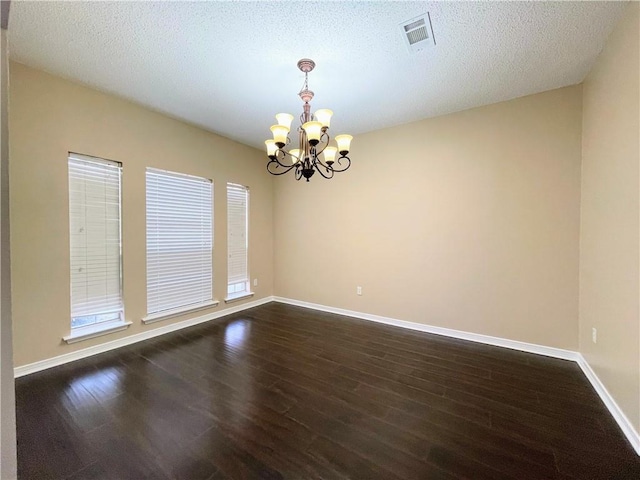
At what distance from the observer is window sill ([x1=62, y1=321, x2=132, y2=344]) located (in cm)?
269

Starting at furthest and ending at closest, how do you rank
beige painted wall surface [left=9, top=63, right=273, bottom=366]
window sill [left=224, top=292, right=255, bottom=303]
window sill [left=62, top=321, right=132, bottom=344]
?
1. window sill [left=224, top=292, right=255, bottom=303]
2. window sill [left=62, top=321, right=132, bottom=344]
3. beige painted wall surface [left=9, top=63, right=273, bottom=366]

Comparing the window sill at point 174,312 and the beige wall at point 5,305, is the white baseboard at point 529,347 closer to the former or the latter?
the window sill at point 174,312

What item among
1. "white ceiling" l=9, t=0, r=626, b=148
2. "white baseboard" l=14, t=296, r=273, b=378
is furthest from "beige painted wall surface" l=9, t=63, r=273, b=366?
"white ceiling" l=9, t=0, r=626, b=148

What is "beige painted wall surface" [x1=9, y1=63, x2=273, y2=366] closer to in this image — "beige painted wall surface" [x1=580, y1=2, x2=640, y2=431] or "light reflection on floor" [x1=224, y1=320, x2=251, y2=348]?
"light reflection on floor" [x1=224, y1=320, x2=251, y2=348]

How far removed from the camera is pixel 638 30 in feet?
5.47

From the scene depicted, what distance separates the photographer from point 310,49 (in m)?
2.17

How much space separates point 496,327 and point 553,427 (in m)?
1.43

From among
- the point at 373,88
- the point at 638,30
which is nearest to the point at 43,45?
the point at 373,88

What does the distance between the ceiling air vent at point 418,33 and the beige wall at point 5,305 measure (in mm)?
2201

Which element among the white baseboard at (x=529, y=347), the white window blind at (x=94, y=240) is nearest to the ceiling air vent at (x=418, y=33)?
the white baseboard at (x=529, y=347)

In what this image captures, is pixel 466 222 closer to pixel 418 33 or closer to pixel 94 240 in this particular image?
pixel 418 33

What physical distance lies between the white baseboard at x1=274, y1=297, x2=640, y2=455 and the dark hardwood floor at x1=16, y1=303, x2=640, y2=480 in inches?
2.4

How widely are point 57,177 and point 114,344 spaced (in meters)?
1.87

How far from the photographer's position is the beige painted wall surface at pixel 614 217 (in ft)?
5.57
